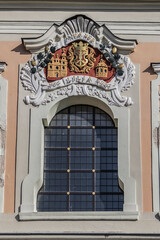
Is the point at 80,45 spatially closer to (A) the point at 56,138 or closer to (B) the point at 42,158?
(A) the point at 56,138

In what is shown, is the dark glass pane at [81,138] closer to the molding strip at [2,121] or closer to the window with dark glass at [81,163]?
the window with dark glass at [81,163]

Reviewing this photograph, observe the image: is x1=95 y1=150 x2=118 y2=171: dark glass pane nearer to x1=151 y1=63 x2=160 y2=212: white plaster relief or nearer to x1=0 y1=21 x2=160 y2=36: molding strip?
x1=151 y1=63 x2=160 y2=212: white plaster relief

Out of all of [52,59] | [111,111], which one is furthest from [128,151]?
[52,59]

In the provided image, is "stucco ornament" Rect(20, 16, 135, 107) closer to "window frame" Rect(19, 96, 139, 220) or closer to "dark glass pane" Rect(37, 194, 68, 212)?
"window frame" Rect(19, 96, 139, 220)

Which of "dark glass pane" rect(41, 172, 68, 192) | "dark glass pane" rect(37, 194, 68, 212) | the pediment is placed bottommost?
"dark glass pane" rect(37, 194, 68, 212)

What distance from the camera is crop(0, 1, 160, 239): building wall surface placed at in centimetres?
2258

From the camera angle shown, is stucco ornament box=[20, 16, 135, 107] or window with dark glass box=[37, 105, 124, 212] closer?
window with dark glass box=[37, 105, 124, 212]

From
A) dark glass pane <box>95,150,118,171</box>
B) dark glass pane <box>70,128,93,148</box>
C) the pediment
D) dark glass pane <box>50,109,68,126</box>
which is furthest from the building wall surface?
dark glass pane <box>70,128,93,148</box>

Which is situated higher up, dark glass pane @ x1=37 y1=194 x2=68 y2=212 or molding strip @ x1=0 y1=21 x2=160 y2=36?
molding strip @ x1=0 y1=21 x2=160 y2=36

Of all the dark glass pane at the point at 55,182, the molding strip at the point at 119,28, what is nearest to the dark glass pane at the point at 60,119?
the dark glass pane at the point at 55,182

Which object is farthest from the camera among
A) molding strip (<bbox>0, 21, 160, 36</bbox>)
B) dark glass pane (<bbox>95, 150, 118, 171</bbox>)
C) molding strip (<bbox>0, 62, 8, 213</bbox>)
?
molding strip (<bbox>0, 21, 160, 36</bbox>)

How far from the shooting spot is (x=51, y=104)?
23.7 meters

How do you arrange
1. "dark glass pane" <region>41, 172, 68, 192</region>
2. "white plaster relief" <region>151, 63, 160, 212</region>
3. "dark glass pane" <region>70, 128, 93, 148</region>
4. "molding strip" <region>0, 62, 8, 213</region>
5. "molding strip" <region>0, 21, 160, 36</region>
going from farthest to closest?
"molding strip" <region>0, 21, 160, 36</region>
"dark glass pane" <region>70, 128, 93, 148</region>
"dark glass pane" <region>41, 172, 68, 192</region>
"molding strip" <region>0, 62, 8, 213</region>
"white plaster relief" <region>151, 63, 160, 212</region>

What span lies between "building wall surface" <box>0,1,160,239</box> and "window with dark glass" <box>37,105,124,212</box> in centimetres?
51
